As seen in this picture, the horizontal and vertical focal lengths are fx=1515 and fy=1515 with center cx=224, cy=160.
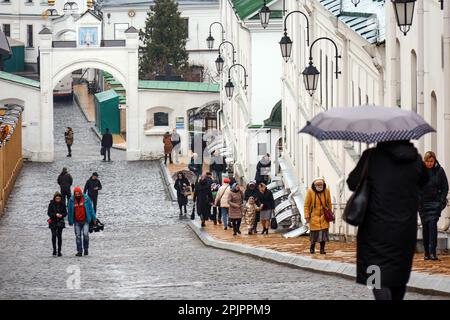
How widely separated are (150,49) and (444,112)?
6091 cm

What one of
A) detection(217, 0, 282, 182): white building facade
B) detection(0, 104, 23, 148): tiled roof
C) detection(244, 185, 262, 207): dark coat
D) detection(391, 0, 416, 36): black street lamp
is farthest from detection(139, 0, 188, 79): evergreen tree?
detection(391, 0, 416, 36): black street lamp

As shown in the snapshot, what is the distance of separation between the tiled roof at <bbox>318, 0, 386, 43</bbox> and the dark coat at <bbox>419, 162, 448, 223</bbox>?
717 centimetres

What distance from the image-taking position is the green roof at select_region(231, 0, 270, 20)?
47375 mm

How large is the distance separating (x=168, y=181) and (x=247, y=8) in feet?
21.2

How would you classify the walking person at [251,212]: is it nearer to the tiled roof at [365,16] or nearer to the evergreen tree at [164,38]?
the tiled roof at [365,16]

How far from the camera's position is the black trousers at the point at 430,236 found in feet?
62.2

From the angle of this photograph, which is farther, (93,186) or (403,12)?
(93,186)

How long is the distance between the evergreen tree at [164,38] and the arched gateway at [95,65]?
81.8 feet

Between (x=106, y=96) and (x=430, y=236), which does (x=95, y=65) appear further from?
(x=430, y=236)

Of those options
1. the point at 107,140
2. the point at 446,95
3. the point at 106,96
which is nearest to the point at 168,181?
the point at 107,140

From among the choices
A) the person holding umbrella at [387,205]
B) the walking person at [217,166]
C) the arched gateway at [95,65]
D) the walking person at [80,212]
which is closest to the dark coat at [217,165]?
the walking person at [217,166]

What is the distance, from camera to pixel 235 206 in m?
Answer: 30.7

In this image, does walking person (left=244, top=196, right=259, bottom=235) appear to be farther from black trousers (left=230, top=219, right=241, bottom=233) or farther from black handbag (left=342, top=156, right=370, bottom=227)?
black handbag (left=342, top=156, right=370, bottom=227)

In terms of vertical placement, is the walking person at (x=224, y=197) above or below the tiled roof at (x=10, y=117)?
below
